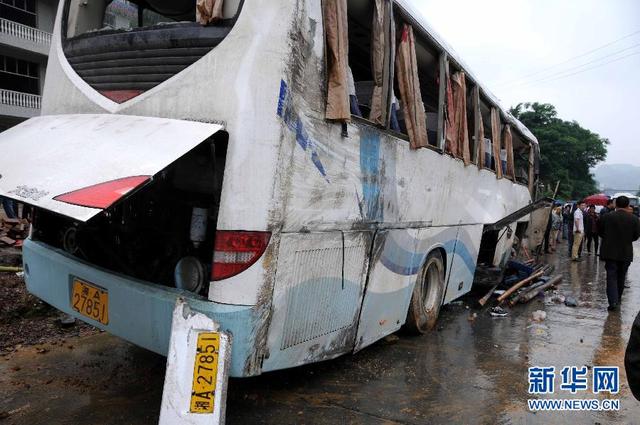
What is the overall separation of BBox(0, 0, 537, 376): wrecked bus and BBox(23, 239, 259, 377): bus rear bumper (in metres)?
0.01

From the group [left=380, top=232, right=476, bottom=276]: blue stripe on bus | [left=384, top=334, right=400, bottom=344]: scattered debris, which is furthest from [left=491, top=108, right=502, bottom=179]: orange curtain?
[left=384, top=334, right=400, bottom=344]: scattered debris

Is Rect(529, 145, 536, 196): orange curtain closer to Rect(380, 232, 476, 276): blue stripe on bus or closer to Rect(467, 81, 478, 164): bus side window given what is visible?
Rect(467, 81, 478, 164): bus side window

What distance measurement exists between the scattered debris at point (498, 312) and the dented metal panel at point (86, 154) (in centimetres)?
545

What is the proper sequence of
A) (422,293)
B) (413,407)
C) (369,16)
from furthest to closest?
(422,293) → (369,16) → (413,407)

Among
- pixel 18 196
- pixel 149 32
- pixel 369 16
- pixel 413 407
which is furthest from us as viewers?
pixel 369 16

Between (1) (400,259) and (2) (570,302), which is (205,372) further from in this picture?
(2) (570,302)

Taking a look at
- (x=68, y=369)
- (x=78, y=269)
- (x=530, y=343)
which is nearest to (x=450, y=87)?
(x=530, y=343)

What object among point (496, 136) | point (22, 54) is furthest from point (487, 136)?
point (22, 54)

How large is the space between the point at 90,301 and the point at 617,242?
735 cm

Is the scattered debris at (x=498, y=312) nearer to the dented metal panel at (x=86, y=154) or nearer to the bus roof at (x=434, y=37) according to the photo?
the bus roof at (x=434, y=37)

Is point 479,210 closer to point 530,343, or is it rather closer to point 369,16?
point 530,343

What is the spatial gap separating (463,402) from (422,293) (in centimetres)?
166

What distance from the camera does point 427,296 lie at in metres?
5.68

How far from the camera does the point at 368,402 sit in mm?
3625
